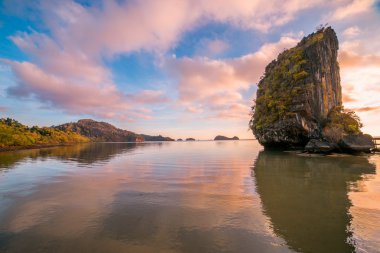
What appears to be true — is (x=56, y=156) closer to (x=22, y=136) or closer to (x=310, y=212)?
(x=310, y=212)

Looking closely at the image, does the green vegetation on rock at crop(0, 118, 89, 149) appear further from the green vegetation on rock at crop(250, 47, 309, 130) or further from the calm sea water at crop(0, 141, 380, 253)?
the green vegetation on rock at crop(250, 47, 309, 130)

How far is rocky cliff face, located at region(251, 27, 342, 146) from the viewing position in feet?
151

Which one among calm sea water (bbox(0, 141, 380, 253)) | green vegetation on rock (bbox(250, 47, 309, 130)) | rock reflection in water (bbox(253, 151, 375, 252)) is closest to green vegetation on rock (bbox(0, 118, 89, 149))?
calm sea water (bbox(0, 141, 380, 253))

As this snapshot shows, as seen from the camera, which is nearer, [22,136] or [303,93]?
[303,93]

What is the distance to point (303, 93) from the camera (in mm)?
46781

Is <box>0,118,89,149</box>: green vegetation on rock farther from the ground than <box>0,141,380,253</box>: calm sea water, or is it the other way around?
<box>0,118,89,149</box>: green vegetation on rock

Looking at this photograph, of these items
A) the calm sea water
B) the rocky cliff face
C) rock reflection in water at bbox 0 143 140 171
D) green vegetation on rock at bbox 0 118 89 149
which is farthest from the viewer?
green vegetation on rock at bbox 0 118 89 149

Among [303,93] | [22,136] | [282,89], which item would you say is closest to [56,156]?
[22,136]

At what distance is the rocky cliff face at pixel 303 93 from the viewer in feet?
151

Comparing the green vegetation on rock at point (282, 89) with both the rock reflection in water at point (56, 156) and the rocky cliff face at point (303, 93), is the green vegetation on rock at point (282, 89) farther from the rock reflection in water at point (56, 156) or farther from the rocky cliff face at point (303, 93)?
the rock reflection in water at point (56, 156)

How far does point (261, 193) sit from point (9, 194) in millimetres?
16591

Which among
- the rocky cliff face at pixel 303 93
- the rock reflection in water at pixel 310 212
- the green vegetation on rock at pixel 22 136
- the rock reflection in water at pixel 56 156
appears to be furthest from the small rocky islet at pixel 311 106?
the green vegetation on rock at pixel 22 136

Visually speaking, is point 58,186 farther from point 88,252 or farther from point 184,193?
point 88,252

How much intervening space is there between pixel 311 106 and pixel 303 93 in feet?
11.1
